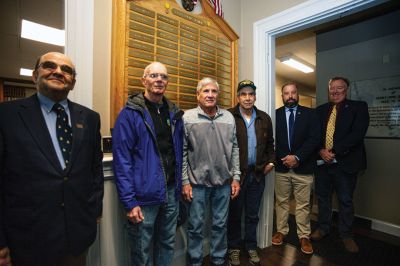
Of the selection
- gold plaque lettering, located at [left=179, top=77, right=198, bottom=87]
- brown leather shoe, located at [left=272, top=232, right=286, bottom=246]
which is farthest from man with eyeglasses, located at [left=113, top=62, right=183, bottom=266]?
brown leather shoe, located at [left=272, top=232, right=286, bottom=246]

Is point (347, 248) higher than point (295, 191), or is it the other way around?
point (295, 191)

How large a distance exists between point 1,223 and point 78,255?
343mm

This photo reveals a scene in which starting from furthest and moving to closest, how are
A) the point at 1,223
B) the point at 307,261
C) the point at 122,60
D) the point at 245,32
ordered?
the point at 245,32
the point at 307,261
the point at 122,60
the point at 1,223

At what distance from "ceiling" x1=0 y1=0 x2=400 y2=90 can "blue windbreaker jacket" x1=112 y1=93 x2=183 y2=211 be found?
5.08 ft

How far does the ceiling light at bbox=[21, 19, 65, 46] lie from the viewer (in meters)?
2.91

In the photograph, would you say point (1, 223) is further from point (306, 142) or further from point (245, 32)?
point (245, 32)

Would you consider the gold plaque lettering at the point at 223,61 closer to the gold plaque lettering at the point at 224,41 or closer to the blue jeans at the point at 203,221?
the gold plaque lettering at the point at 224,41

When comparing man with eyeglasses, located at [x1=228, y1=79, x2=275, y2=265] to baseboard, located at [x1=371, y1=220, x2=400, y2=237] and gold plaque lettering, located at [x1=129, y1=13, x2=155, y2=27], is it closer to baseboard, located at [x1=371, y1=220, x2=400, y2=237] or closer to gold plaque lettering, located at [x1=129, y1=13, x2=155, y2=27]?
gold plaque lettering, located at [x1=129, y1=13, x2=155, y2=27]

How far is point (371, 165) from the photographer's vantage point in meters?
2.92

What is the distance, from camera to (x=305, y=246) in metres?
2.18

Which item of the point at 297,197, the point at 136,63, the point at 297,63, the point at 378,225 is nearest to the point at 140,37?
the point at 136,63

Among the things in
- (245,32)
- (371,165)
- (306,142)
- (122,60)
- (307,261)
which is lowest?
(307,261)

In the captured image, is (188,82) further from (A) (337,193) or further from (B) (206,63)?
(A) (337,193)

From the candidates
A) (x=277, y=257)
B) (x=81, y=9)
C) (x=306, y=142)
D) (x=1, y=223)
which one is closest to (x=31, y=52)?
(x=81, y=9)
